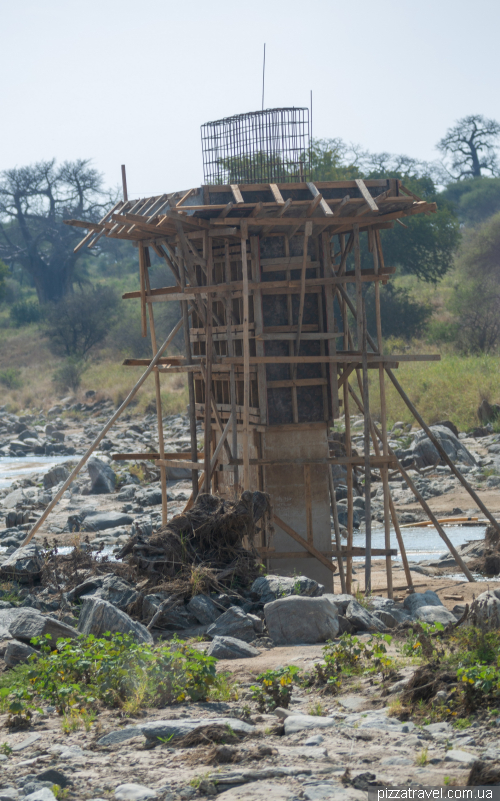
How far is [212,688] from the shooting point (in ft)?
18.2

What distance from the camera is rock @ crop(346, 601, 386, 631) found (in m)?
7.16

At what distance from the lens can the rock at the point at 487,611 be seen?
592cm

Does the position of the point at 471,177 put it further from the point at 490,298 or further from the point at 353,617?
the point at 353,617

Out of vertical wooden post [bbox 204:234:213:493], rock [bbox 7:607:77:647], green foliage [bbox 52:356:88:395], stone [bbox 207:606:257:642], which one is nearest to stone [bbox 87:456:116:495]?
vertical wooden post [bbox 204:234:213:493]

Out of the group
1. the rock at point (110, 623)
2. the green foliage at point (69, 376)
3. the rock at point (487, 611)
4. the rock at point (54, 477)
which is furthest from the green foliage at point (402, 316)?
the rock at point (487, 611)

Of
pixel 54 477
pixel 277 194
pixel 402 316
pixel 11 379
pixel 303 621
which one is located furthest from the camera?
pixel 11 379

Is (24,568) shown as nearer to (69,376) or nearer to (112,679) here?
(112,679)

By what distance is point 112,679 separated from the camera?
18.0 ft

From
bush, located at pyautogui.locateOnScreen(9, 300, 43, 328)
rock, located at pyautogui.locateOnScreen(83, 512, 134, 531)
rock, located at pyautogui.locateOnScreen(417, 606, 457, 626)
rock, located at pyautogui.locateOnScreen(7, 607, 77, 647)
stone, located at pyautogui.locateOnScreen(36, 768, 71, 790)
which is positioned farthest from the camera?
bush, located at pyautogui.locateOnScreen(9, 300, 43, 328)

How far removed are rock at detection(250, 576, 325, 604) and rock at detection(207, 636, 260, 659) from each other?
1.11m

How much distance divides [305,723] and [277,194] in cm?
580

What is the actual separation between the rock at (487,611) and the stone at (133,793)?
268 cm

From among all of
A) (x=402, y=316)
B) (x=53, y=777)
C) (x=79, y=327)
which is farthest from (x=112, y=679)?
(x=79, y=327)

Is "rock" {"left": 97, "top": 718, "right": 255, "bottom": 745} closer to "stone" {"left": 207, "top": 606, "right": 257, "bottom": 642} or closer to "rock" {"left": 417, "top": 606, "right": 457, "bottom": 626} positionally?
"stone" {"left": 207, "top": 606, "right": 257, "bottom": 642}
